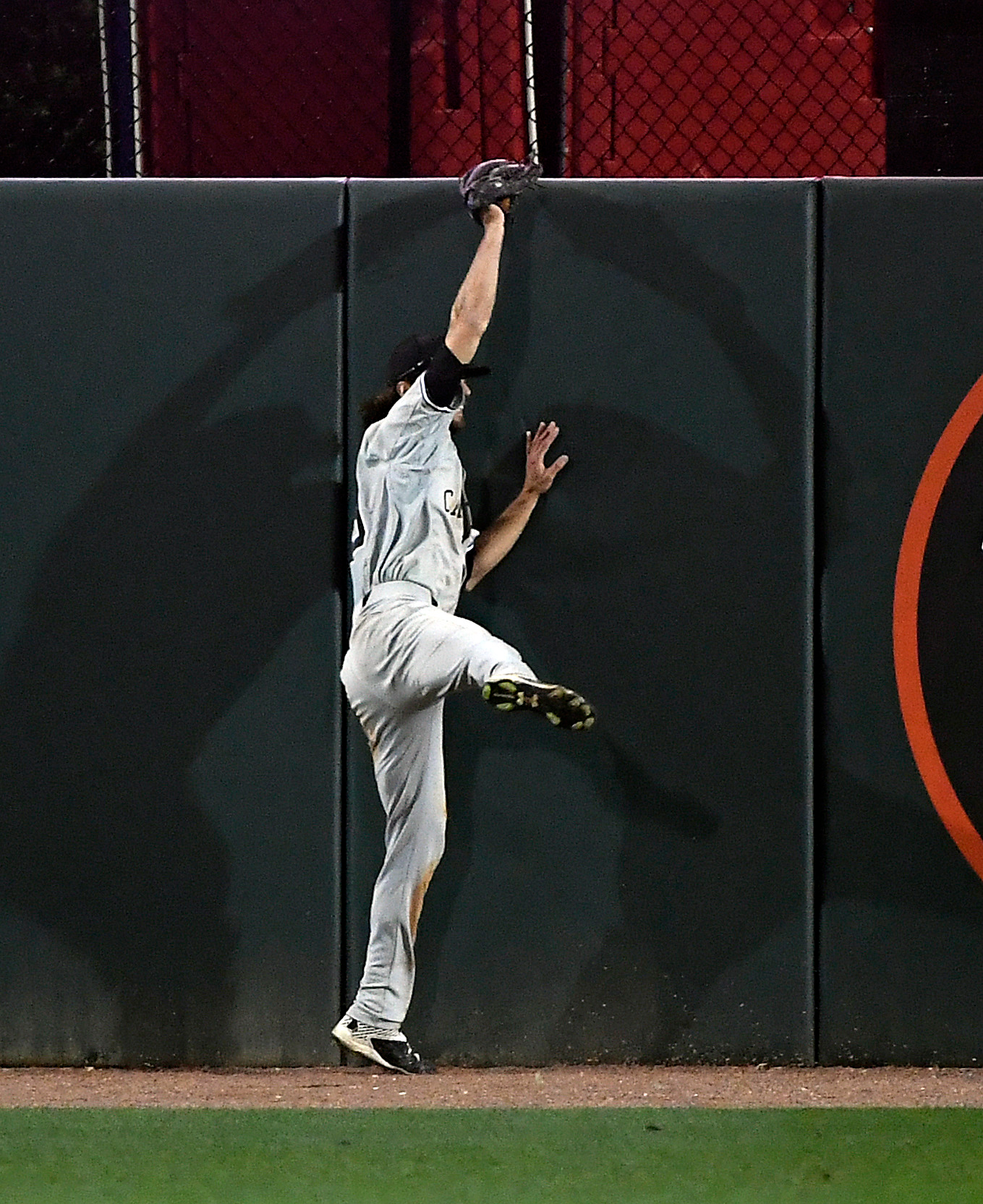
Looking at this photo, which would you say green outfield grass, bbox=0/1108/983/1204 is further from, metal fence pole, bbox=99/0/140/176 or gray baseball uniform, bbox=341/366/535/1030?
metal fence pole, bbox=99/0/140/176

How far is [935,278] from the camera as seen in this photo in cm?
484

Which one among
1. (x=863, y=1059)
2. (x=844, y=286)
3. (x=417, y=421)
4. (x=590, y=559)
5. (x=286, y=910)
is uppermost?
(x=844, y=286)

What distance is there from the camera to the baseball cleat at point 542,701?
13.1 ft

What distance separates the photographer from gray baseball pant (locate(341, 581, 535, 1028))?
4703mm

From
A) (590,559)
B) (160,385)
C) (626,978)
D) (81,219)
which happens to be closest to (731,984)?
(626,978)

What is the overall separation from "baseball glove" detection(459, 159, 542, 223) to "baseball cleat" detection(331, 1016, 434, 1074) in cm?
240

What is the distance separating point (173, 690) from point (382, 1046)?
121cm

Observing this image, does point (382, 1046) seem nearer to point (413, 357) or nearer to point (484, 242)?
point (413, 357)

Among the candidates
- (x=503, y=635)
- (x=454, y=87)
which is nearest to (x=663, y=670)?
(x=503, y=635)

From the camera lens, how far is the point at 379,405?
4.77 m

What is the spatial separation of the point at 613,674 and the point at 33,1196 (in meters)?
2.16

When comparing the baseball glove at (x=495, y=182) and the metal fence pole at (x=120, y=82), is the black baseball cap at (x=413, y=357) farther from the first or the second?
the metal fence pole at (x=120, y=82)

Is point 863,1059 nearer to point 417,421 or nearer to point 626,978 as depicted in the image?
point 626,978

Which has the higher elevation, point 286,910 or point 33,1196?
point 286,910
